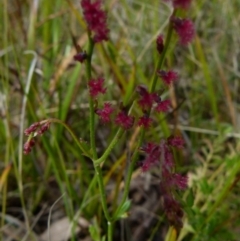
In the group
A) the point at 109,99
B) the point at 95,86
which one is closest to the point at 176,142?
the point at 95,86

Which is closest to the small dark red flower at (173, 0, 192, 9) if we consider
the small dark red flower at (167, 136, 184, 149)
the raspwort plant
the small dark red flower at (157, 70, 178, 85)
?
the raspwort plant

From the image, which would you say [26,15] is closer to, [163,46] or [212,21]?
[212,21]

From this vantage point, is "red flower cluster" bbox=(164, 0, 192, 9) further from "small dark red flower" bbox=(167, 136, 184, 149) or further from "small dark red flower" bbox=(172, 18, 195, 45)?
"small dark red flower" bbox=(167, 136, 184, 149)

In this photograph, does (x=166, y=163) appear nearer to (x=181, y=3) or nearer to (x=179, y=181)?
(x=179, y=181)

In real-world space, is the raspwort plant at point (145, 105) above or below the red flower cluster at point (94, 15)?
below

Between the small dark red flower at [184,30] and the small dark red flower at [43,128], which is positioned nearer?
the small dark red flower at [184,30]

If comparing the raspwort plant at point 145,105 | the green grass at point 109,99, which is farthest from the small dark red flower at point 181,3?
the green grass at point 109,99

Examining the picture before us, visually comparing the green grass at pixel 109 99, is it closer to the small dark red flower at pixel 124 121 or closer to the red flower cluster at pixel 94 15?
the small dark red flower at pixel 124 121

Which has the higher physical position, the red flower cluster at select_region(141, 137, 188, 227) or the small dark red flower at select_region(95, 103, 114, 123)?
the small dark red flower at select_region(95, 103, 114, 123)
